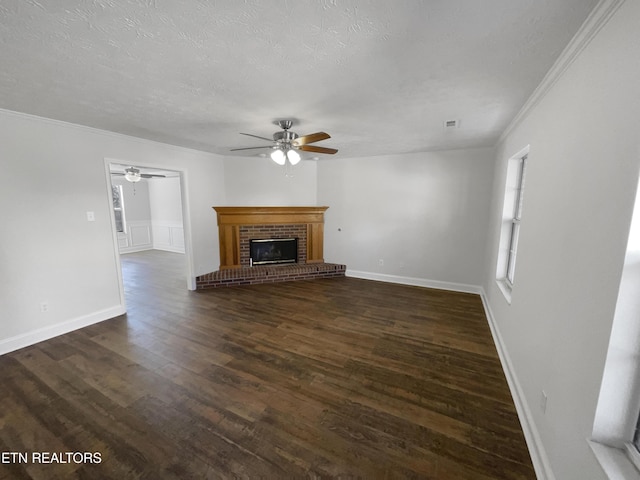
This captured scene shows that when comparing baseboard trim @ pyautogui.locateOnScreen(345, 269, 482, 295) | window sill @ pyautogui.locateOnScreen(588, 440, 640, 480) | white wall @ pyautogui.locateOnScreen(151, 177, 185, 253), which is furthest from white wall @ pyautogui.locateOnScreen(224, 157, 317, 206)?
window sill @ pyautogui.locateOnScreen(588, 440, 640, 480)

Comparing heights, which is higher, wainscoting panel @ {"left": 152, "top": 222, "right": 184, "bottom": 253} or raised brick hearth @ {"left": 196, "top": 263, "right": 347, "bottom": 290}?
wainscoting panel @ {"left": 152, "top": 222, "right": 184, "bottom": 253}

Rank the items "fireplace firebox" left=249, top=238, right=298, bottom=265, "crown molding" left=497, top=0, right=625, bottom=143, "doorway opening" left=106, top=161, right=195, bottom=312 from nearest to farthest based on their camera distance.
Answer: "crown molding" left=497, top=0, right=625, bottom=143 < "fireplace firebox" left=249, top=238, right=298, bottom=265 < "doorway opening" left=106, top=161, right=195, bottom=312

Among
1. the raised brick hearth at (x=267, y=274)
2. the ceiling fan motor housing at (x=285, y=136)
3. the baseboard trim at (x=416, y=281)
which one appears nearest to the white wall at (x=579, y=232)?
the ceiling fan motor housing at (x=285, y=136)

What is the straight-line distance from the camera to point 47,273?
9.22 ft

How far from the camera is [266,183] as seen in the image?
16.5 ft

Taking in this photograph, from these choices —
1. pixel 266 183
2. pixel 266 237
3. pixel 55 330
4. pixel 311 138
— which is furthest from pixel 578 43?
pixel 55 330

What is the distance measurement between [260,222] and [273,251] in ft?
2.23

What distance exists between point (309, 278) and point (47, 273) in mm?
3681

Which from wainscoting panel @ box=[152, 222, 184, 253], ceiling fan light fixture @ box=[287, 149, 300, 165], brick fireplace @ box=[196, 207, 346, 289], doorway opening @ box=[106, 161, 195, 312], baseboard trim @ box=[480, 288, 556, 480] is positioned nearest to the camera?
baseboard trim @ box=[480, 288, 556, 480]

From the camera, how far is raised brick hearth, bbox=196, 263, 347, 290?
4574 millimetres

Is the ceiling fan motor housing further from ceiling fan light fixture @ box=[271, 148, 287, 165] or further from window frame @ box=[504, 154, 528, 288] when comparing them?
window frame @ box=[504, 154, 528, 288]

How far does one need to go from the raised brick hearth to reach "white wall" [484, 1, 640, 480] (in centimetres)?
358

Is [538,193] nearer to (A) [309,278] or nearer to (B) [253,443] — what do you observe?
(B) [253,443]

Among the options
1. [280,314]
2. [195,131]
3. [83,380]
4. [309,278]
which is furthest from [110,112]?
[309,278]
